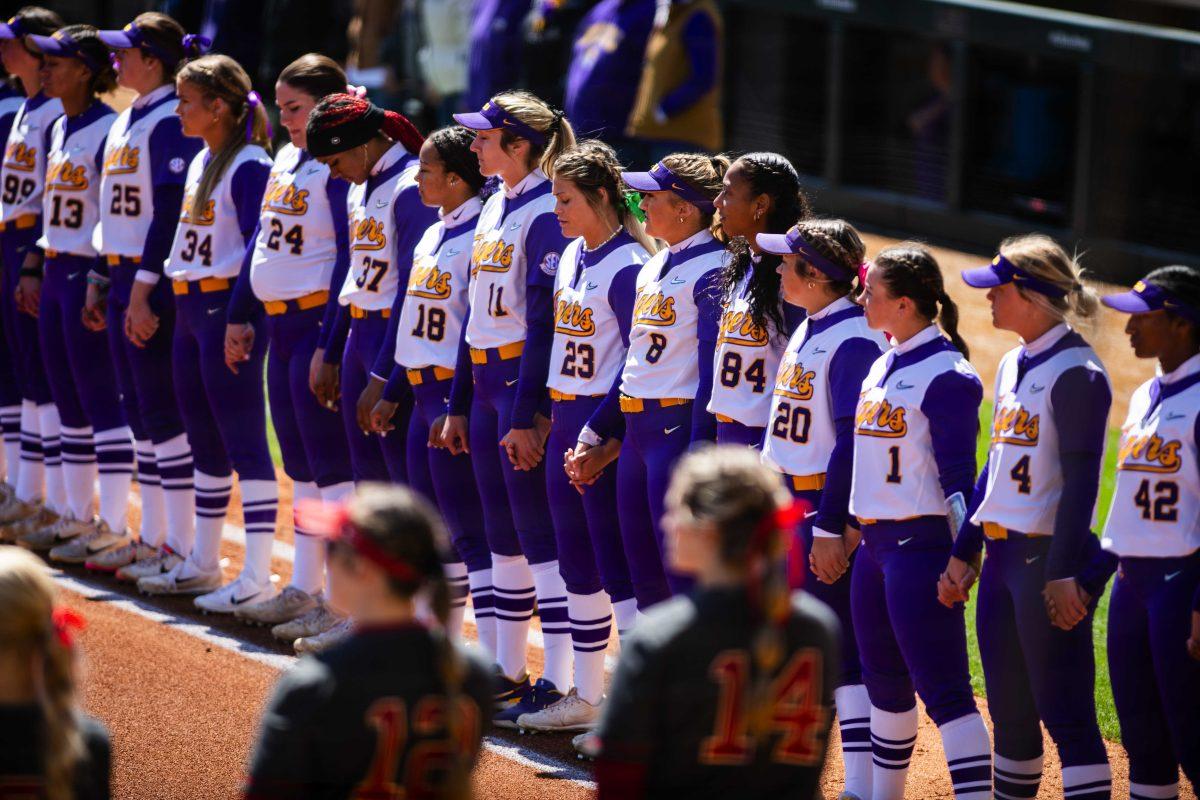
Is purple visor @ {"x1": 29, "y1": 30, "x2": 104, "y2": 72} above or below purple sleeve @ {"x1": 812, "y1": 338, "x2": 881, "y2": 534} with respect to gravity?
above

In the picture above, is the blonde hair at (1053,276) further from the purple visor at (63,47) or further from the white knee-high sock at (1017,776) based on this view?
the purple visor at (63,47)

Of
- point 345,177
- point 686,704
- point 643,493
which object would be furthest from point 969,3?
point 686,704

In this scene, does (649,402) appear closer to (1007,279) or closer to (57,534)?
(1007,279)

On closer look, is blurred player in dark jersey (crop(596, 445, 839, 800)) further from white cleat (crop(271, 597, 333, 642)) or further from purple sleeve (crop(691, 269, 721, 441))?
white cleat (crop(271, 597, 333, 642))

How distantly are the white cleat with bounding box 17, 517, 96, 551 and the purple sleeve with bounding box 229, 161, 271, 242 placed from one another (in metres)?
1.82

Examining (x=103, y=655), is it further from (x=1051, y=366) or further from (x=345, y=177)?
(x=1051, y=366)

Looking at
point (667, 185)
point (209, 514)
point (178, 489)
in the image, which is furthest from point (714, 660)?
point (178, 489)

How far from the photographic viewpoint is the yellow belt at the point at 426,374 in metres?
6.25

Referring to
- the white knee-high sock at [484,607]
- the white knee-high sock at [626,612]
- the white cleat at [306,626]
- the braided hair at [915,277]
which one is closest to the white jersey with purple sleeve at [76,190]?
the white cleat at [306,626]

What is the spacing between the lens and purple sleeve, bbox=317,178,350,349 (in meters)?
6.74

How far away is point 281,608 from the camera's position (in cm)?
696

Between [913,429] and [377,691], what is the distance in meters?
2.25

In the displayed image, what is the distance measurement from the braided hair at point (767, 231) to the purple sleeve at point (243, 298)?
7.65 feet

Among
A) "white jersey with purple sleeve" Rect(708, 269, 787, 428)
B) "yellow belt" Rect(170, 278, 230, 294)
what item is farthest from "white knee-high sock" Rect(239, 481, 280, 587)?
"white jersey with purple sleeve" Rect(708, 269, 787, 428)
